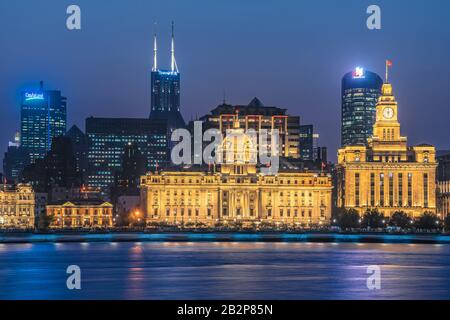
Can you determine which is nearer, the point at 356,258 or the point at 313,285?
the point at 313,285

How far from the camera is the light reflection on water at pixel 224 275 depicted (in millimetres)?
95312

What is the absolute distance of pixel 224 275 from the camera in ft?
380

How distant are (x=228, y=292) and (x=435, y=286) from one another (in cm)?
1985

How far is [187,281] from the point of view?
354 ft

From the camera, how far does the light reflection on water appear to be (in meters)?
95.3

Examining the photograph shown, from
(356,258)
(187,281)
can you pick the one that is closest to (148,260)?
(356,258)
